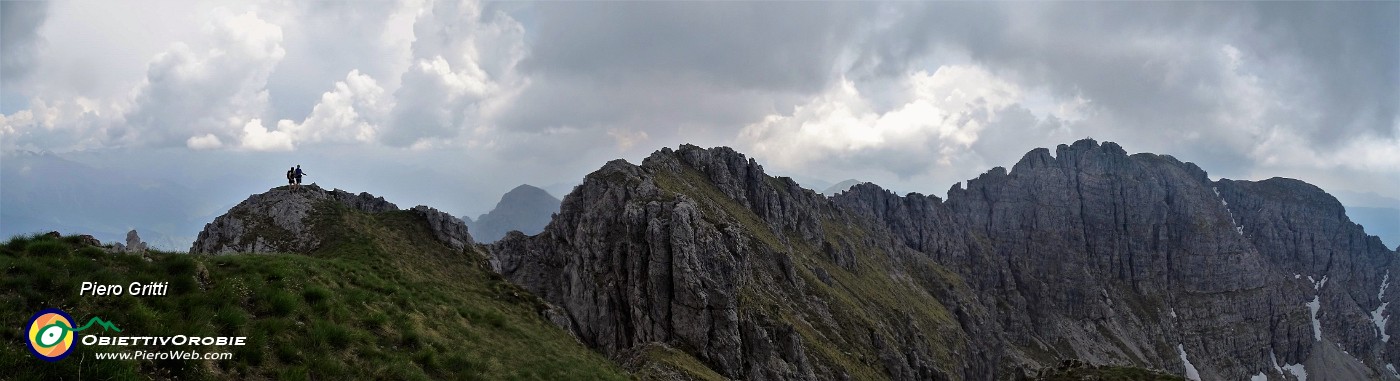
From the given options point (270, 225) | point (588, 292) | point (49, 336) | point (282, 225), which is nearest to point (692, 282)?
point (588, 292)

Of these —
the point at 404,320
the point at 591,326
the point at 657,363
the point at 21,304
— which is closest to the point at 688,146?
the point at 591,326

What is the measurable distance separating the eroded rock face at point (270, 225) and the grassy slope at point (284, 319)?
19273 millimetres

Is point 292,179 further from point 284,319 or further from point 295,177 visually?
point 284,319

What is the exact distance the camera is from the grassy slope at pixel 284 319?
15.5m

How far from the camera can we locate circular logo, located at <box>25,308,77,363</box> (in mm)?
13523

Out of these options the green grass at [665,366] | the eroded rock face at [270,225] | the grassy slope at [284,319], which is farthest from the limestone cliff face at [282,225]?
the green grass at [665,366]

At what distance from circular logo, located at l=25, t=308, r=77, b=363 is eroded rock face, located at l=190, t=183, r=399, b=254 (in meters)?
36.2

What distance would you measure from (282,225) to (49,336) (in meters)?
44.4

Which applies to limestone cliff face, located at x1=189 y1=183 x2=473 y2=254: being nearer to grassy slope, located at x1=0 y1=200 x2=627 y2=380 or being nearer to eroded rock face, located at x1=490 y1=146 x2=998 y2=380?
grassy slope, located at x1=0 y1=200 x2=627 y2=380

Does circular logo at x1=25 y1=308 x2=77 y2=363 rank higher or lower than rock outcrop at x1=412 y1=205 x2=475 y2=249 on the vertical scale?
lower

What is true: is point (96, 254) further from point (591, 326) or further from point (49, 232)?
point (591, 326)

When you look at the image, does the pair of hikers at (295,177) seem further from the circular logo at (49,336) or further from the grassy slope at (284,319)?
the circular logo at (49,336)

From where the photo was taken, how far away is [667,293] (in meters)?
104

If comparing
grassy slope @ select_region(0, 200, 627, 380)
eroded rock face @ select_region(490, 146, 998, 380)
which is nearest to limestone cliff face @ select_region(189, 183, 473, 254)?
grassy slope @ select_region(0, 200, 627, 380)
